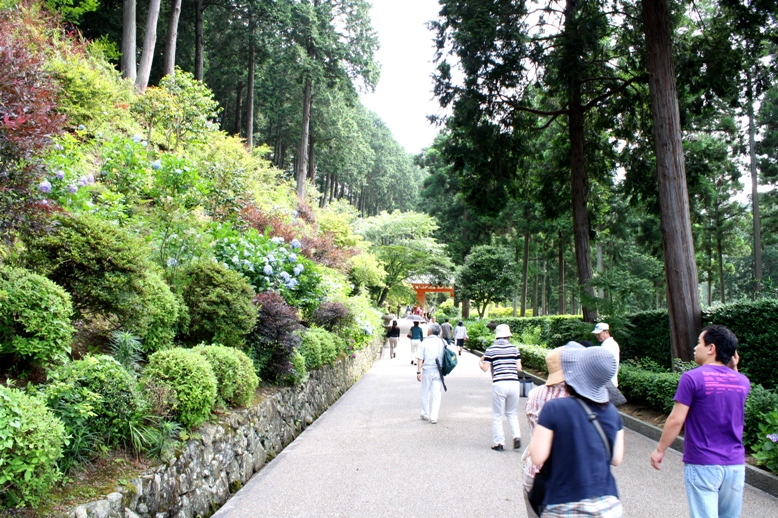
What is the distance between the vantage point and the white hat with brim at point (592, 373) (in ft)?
8.72

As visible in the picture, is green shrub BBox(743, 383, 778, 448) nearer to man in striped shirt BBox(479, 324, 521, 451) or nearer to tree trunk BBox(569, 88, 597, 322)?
man in striped shirt BBox(479, 324, 521, 451)

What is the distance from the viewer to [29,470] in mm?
2703

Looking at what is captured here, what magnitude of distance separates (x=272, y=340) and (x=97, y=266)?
3.20 meters

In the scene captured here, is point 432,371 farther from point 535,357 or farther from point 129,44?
point 129,44

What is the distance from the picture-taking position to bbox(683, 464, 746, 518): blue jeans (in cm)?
332

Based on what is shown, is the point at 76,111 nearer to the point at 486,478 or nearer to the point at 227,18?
the point at 486,478

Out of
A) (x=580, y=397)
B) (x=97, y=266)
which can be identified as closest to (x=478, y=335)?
(x=97, y=266)

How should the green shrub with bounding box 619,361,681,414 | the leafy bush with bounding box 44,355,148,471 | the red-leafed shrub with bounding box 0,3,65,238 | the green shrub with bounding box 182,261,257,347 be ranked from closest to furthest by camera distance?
the leafy bush with bounding box 44,355,148,471
the red-leafed shrub with bounding box 0,3,65,238
the green shrub with bounding box 182,261,257,347
the green shrub with bounding box 619,361,681,414

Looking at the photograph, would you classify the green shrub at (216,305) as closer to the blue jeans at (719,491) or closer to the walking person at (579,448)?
the walking person at (579,448)

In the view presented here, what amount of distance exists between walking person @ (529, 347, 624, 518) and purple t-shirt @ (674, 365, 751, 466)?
3.59 feet

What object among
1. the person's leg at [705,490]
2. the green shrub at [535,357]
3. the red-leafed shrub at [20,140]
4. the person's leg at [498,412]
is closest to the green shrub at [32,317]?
the red-leafed shrub at [20,140]

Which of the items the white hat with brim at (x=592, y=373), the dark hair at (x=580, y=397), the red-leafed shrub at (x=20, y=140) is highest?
the red-leafed shrub at (x=20, y=140)

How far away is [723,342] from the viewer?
346 cm

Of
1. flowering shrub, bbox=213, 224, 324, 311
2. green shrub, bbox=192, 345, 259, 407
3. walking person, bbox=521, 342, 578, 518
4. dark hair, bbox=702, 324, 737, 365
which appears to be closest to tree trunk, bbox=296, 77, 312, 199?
flowering shrub, bbox=213, 224, 324, 311
